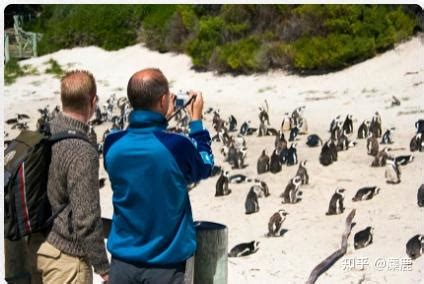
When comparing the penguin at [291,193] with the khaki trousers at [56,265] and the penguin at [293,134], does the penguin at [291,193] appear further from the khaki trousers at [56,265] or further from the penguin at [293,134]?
the khaki trousers at [56,265]

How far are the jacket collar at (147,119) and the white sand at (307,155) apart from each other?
329 cm

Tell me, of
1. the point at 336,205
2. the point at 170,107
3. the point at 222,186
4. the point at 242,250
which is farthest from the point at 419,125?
the point at 170,107

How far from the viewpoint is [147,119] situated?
2.33m

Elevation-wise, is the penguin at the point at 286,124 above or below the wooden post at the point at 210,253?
below

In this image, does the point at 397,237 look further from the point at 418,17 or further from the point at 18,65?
the point at 18,65

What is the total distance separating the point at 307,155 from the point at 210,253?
829 centimetres

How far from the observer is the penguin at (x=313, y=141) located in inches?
440

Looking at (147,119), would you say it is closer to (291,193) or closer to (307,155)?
(291,193)

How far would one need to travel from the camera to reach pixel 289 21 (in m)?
18.6

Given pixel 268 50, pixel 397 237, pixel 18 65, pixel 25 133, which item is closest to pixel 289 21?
pixel 268 50

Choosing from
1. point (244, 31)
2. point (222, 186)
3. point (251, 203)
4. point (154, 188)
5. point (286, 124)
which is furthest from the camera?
point (244, 31)

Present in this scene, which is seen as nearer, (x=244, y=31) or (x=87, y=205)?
(x=87, y=205)

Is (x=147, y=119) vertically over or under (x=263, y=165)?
over

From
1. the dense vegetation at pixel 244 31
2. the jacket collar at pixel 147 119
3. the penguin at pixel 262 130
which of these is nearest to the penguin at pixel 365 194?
the penguin at pixel 262 130
